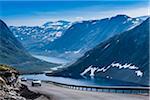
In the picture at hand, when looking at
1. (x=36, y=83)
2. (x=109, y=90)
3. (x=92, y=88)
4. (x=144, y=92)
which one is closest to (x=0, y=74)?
(x=144, y=92)

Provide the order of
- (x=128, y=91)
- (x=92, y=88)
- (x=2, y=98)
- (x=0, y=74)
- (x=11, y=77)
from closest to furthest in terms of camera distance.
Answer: (x=2, y=98), (x=0, y=74), (x=11, y=77), (x=128, y=91), (x=92, y=88)

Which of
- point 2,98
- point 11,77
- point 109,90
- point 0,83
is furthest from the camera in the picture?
point 109,90

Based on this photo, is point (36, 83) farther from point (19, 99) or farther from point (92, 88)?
point (19, 99)

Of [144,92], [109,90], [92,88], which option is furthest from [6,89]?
[92,88]

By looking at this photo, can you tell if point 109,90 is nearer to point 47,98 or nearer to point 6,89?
point 47,98

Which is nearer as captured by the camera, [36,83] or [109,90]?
[109,90]

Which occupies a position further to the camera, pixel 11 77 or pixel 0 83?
pixel 11 77

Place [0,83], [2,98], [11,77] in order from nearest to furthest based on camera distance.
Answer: [2,98] < [0,83] < [11,77]

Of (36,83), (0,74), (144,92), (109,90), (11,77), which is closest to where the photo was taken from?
(0,74)
